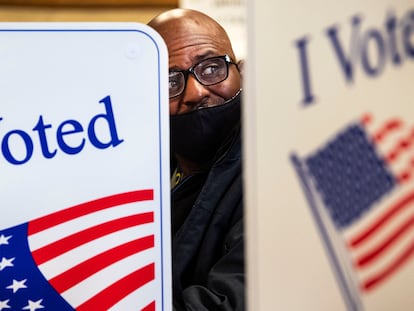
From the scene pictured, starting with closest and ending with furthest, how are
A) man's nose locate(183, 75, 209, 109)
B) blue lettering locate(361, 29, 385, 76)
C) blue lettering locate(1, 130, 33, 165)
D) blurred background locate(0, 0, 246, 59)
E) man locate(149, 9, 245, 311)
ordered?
1. blue lettering locate(361, 29, 385, 76)
2. blue lettering locate(1, 130, 33, 165)
3. man locate(149, 9, 245, 311)
4. man's nose locate(183, 75, 209, 109)
5. blurred background locate(0, 0, 246, 59)

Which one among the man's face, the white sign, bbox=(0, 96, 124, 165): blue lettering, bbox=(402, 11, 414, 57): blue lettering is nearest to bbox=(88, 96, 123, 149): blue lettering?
bbox=(0, 96, 124, 165): blue lettering

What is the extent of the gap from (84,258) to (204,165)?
2.02 ft

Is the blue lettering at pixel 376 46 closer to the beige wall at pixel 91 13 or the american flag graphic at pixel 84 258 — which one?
the american flag graphic at pixel 84 258

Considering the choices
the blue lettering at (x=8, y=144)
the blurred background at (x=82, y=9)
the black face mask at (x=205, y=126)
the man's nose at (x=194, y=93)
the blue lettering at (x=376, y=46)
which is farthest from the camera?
the blurred background at (x=82, y=9)

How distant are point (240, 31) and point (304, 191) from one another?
2303mm

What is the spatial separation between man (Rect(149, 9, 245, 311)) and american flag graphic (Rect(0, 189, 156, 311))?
0.22 metres

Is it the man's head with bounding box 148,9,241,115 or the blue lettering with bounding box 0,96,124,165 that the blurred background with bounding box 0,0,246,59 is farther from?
the blue lettering with bounding box 0,96,124,165

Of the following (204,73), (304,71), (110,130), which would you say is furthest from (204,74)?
(304,71)

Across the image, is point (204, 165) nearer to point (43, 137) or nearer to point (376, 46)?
point (43, 137)

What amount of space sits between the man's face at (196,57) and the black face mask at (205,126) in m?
0.10

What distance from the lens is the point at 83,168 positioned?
86 centimetres

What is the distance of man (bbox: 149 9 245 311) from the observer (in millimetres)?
1117

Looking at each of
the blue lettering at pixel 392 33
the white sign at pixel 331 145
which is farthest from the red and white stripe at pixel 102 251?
the blue lettering at pixel 392 33

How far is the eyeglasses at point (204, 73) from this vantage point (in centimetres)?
149
